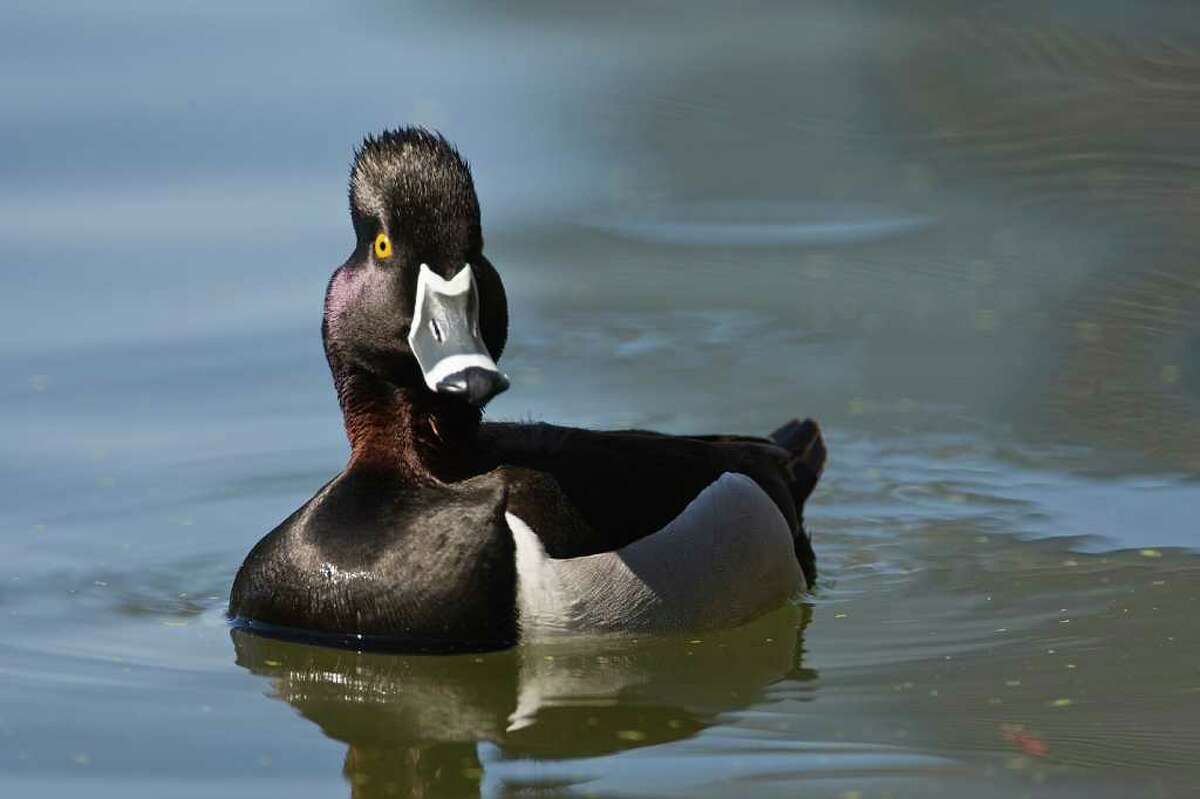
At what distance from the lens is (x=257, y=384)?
945 centimetres

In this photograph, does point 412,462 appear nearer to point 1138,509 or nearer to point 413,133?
point 413,133

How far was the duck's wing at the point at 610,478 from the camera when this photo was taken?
23.6 ft

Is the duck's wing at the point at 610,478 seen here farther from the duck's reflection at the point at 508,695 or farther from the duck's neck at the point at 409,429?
the duck's reflection at the point at 508,695

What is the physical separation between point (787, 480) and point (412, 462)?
1.54m

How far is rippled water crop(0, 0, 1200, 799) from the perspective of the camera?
6.46 metres

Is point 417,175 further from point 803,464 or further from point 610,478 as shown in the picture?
point 803,464

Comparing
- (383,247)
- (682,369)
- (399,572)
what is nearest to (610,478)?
(399,572)

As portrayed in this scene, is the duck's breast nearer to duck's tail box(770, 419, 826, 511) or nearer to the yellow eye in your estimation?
duck's tail box(770, 419, 826, 511)

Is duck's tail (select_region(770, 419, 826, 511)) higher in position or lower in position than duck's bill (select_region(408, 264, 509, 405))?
lower

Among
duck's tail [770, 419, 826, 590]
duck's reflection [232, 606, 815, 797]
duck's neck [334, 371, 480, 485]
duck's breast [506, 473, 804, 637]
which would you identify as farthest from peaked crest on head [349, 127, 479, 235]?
duck's tail [770, 419, 826, 590]

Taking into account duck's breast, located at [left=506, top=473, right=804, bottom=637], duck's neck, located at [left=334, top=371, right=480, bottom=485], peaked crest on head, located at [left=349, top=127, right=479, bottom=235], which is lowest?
duck's breast, located at [left=506, top=473, right=804, bottom=637]

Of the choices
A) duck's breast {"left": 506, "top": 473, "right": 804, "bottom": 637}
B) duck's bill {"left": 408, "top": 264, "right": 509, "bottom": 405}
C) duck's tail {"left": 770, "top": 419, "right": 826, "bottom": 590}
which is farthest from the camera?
duck's tail {"left": 770, "top": 419, "right": 826, "bottom": 590}

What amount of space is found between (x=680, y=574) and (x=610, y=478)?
357 mm

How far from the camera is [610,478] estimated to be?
24.1 feet
